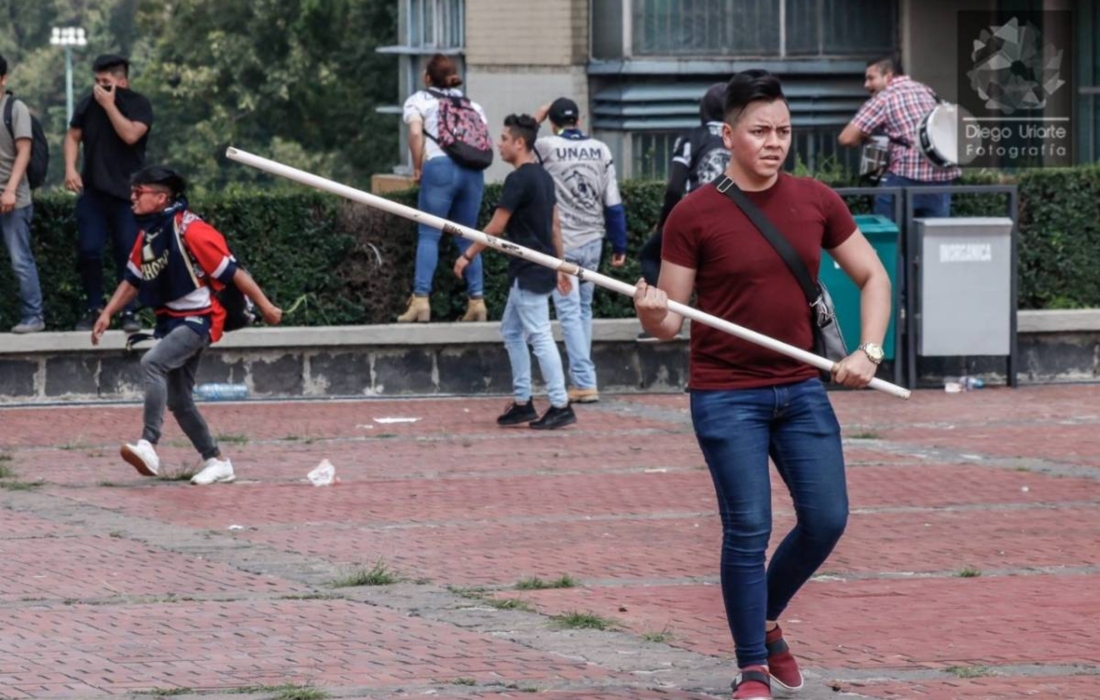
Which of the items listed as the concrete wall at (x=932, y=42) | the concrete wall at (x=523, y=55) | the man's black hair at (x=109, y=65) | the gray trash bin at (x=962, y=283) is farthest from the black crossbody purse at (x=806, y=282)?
the concrete wall at (x=932, y=42)

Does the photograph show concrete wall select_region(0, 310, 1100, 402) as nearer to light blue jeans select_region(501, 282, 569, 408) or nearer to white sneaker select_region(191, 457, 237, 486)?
light blue jeans select_region(501, 282, 569, 408)

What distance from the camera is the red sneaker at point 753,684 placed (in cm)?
627

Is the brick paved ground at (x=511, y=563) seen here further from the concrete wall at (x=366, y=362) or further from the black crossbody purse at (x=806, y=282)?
the black crossbody purse at (x=806, y=282)

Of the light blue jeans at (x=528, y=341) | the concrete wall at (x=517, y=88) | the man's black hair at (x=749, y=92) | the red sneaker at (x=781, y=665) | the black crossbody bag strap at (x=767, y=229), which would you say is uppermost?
the concrete wall at (x=517, y=88)

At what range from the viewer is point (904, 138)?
50.1 ft

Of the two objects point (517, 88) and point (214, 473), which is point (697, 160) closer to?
point (214, 473)

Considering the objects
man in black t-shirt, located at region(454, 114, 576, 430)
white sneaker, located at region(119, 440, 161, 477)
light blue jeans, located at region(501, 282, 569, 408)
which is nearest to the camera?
white sneaker, located at region(119, 440, 161, 477)

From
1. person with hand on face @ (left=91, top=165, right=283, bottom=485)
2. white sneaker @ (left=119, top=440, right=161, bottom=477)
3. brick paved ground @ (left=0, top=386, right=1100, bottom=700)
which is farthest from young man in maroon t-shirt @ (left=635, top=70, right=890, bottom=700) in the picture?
white sneaker @ (left=119, top=440, right=161, bottom=477)

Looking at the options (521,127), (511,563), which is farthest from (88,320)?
(511,563)

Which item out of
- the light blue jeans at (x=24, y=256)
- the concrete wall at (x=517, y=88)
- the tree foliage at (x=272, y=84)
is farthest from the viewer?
the tree foliage at (x=272, y=84)

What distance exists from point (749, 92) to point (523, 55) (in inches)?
553

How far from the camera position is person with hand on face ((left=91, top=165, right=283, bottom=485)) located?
10.9 meters

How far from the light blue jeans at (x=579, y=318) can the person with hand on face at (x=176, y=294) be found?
2.97 m

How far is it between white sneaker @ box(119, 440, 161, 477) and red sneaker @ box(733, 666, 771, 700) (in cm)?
543
